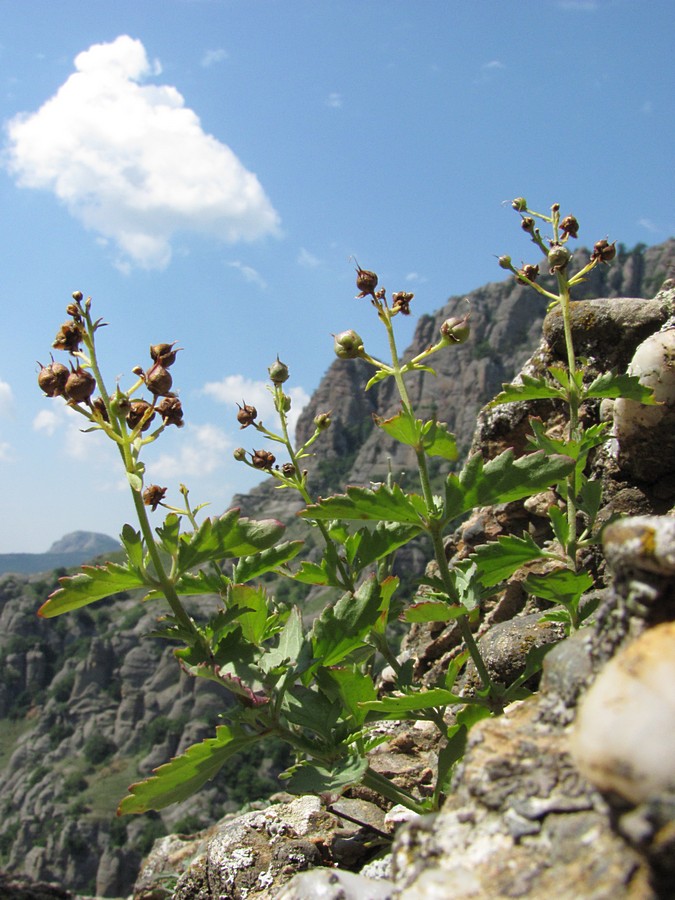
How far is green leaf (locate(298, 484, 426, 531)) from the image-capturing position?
265 cm

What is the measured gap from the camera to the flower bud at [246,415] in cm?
386

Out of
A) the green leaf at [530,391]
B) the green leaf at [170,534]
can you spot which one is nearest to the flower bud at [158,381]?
the green leaf at [170,534]

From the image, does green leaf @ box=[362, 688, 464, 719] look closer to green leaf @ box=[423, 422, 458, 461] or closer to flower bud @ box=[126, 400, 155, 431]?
green leaf @ box=[423, 422, 458, 461]

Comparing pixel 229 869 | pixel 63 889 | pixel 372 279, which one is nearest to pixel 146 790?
pixel 229 869

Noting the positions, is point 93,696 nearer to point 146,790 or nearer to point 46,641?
point 46,641

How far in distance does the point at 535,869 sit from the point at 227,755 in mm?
1451

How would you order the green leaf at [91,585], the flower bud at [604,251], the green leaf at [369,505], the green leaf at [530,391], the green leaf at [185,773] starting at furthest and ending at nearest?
the flower bud at [604,251], the green leaf at [530,391], the green leaf at [369,505], the green leaf at [91,585], the green leaf at [185,773]

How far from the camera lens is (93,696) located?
13100 cm

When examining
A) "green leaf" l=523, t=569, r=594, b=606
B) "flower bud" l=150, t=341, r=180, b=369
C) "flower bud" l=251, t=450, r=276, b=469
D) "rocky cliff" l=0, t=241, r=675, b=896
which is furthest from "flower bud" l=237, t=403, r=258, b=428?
"rocky cliff" l=0, t=241, r=675, b=896

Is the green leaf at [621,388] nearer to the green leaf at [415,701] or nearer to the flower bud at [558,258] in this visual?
the flower bud at [558,258]

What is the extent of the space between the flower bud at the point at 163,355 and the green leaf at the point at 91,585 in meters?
0.85

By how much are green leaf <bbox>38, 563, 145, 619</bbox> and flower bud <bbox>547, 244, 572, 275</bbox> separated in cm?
252


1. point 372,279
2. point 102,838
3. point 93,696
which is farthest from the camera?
point 93,696

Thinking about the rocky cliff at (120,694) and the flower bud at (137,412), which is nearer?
the flower bud at (137,412)
